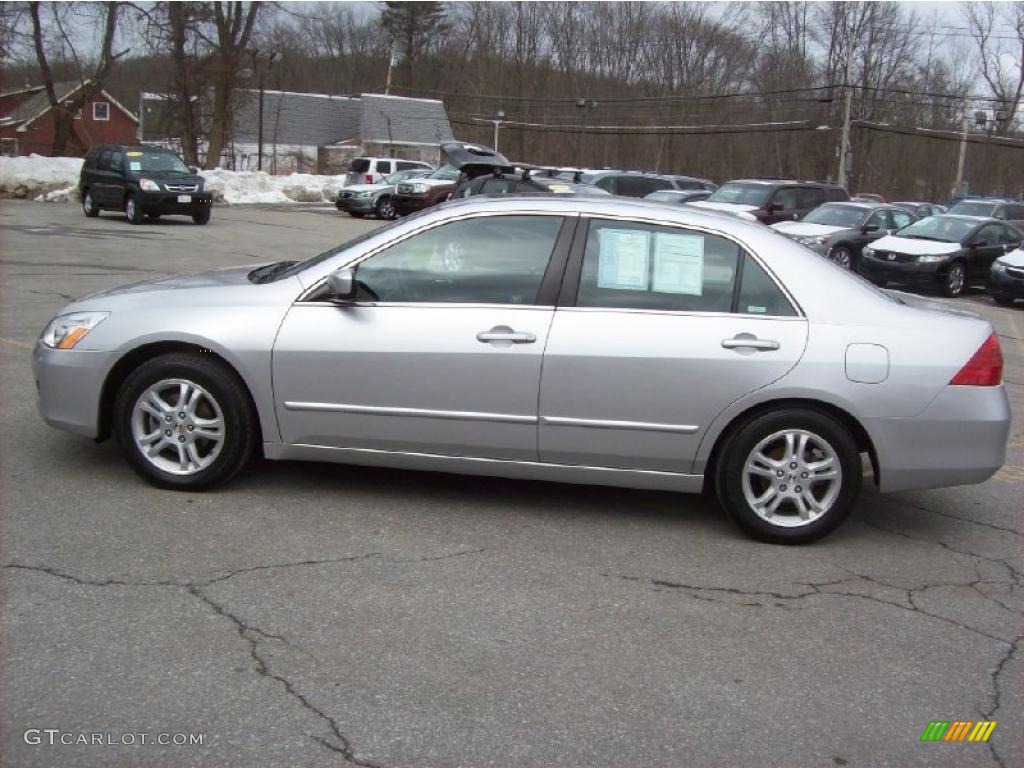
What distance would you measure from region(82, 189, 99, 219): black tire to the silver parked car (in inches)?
813

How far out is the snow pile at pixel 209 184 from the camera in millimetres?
31219

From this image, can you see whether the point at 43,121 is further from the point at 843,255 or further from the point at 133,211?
the point at 843,255

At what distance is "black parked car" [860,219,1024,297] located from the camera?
59.3 ft


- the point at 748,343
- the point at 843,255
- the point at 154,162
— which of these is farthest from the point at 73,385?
the point at 154,162

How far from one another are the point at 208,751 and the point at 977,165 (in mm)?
61083

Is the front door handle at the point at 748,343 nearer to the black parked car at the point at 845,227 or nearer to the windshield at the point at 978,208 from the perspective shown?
the black parked car at the point at 845,227

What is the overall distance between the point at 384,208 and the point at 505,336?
2744cm

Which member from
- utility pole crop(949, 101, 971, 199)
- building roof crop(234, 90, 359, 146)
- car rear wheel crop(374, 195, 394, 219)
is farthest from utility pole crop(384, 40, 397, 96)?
car rear wheel crop(374, 195, 394, 219)

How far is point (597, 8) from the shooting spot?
54375 mm

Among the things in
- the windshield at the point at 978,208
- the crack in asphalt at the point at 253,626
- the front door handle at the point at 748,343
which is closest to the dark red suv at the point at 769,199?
the windshield at the point at 978,208

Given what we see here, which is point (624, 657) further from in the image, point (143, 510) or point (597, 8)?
point (597, 8)

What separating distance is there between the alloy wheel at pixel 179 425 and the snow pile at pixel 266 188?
31.9 meters

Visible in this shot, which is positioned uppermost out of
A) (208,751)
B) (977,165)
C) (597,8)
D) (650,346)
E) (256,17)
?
(597,8)

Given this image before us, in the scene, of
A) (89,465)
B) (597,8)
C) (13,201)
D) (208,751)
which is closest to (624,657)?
(208,751)
